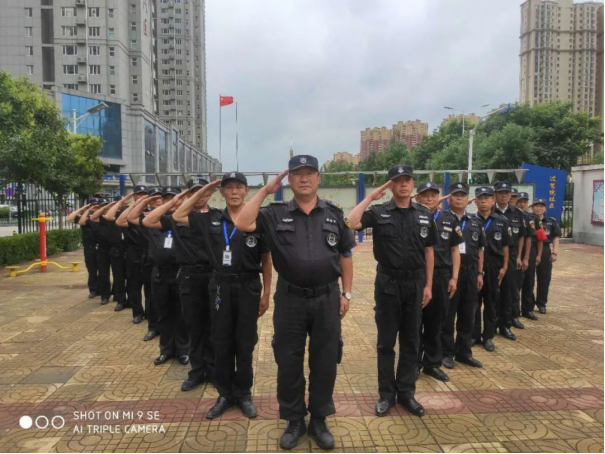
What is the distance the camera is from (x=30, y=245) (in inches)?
501

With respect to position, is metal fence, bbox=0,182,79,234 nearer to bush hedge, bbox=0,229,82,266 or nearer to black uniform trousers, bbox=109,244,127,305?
bush hedge, bbox=0,229,82,266

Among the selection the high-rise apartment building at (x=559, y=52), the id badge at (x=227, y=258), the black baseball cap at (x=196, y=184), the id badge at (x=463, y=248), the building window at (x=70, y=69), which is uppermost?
the building window at (x=70, y=69)

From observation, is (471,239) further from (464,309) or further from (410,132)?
(410,132)

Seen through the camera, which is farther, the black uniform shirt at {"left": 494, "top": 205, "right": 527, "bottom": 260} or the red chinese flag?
the red chinese flag

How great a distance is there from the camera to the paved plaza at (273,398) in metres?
3.04

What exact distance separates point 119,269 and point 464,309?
551 cm

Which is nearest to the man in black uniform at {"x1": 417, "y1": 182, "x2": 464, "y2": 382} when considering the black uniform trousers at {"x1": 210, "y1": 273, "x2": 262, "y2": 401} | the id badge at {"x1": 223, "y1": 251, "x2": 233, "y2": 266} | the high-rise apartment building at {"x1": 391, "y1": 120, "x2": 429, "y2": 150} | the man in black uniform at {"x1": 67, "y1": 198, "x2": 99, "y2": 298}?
the black uniform trousers at {"x1": 210, "y1": 273, "x2": 262, "y2": 401}

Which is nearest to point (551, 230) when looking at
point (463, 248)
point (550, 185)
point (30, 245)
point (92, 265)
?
point (463, 248)

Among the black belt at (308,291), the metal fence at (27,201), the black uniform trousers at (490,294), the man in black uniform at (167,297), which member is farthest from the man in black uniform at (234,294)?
the metal fence at (27,201)

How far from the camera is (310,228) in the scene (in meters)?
3.12

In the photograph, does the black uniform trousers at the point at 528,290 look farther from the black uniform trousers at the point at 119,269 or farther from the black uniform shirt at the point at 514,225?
the black uniform trousers at the point at 119,269

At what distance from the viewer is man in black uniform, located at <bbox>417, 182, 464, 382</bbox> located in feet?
13.6

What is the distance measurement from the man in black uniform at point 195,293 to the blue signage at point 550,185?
16761 mm

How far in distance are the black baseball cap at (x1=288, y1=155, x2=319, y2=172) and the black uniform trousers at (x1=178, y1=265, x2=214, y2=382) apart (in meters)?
1.43
